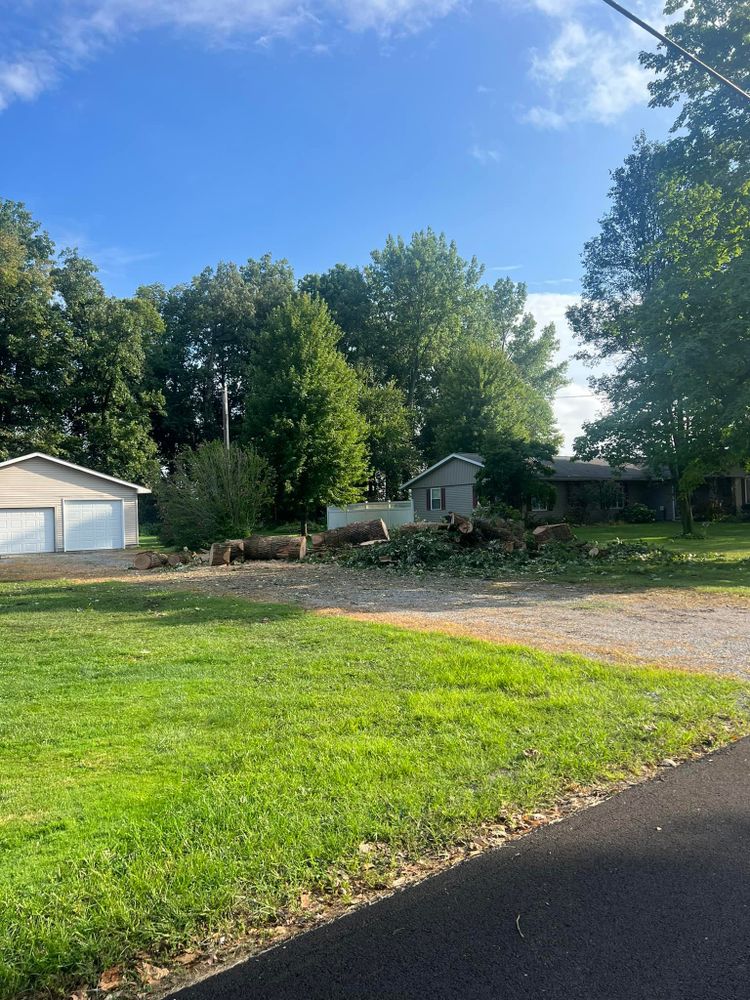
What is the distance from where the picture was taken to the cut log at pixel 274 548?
64.6ft

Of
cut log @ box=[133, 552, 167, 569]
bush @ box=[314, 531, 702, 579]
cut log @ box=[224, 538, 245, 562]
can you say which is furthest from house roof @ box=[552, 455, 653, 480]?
cut log @ box=[133, 552, 167, 569]

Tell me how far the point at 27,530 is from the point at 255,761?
27863 mm

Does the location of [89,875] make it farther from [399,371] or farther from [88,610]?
[399,371]

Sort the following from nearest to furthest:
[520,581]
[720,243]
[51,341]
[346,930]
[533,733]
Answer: [346,930] < [533,733] < [520,581] < [720,243] < [51,341]

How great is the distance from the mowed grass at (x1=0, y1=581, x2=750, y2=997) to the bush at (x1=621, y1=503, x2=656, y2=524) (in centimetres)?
3141

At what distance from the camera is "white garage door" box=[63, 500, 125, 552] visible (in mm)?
29422

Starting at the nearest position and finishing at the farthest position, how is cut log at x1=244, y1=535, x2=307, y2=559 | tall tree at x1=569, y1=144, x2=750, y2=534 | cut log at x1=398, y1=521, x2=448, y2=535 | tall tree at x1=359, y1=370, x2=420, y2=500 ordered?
tall tree at x1=569, y1=144, x2=750, y2=534, cut log at x1=398, y1=521, x2=448, y2=535, cut log at x1=244, y1=535, x2=307, y2=559, tall tree at x1=359, y1=370, x2=420, y2=500

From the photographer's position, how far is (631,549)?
17188 mm

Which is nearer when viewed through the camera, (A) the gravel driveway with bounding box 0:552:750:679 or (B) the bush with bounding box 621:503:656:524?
(A) the gravel driveway with bounding box 0:552:750:679

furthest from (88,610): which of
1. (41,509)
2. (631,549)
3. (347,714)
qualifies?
(41,509)

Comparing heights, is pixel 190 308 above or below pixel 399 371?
above

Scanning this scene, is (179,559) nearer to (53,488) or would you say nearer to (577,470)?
(53,488)

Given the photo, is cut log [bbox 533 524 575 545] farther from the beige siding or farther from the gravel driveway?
the beige siding

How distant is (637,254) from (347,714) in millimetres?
35615
